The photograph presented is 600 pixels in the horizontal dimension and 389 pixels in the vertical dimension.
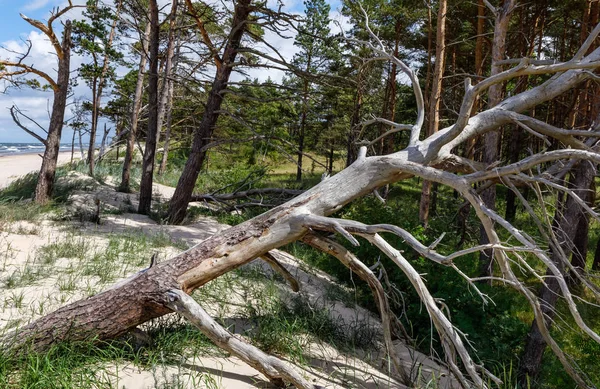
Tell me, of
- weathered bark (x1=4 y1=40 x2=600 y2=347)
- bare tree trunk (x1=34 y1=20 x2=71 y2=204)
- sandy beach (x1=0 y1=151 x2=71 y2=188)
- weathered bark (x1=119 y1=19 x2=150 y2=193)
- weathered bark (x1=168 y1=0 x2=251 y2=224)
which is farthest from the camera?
sandy beach (x1=0 y1=151 x2=71 y2=188)

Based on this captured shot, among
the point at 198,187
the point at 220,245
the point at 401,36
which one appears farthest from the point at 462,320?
the point at 401,36

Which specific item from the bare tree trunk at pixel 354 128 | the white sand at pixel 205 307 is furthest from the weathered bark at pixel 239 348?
the bare tree trunk at pixel 354 128

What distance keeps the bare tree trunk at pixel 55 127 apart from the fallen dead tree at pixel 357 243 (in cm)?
676

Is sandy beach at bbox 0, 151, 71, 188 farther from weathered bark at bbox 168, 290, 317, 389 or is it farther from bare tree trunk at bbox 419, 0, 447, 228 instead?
weathered bark at bbox 168, 290, 317, 389

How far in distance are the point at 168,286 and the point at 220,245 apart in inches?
23.4

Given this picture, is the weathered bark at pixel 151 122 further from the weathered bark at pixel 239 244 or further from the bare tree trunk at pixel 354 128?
the weathered bark at pixel 239 244

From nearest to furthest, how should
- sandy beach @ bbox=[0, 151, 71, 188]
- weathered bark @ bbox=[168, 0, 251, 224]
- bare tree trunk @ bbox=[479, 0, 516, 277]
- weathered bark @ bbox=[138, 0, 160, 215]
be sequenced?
bare tree trunk @ bbox=[479, 0, 516, 277], weathered bark @ bbox=[168, 0, 251, 224], weathered bark @ bbox=[138, 0, 160, 215], sandy beach @ bbox=[0, 151, 71, 188]

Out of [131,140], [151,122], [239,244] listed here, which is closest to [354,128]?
[239,244]

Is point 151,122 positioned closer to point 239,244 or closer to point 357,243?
point 239,244

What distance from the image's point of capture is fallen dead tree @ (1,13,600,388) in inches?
132

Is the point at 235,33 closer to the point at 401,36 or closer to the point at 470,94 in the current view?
the point at 470,94

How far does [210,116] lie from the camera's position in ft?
30.8

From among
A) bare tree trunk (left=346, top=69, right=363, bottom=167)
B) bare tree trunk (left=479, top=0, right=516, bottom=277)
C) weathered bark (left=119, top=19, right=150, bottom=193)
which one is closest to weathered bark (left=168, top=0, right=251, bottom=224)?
bare tree trunk (left=346, top=69, right=363, bottom=167)

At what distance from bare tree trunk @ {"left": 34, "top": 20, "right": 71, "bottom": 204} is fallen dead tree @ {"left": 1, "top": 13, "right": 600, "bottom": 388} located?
22.2 feet
